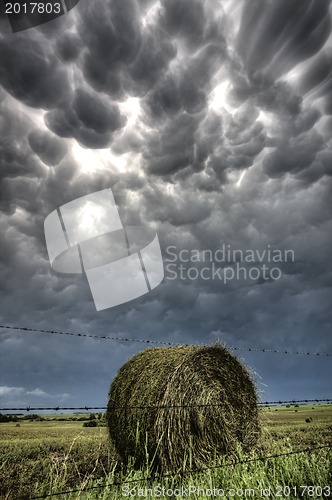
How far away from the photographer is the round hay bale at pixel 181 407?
6.06 metres

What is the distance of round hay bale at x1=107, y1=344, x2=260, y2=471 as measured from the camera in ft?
19.9

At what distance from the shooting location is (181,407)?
6203mm

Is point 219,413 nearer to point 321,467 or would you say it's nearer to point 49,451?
point 321,467

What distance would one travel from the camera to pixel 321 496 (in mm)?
3949

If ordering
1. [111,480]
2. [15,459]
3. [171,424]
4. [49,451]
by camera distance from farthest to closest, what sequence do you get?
[49,451] → [15,459] → [171,424] → [111,480]

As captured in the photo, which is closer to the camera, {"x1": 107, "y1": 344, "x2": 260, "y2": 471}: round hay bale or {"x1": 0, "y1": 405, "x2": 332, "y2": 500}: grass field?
{"x1": 0, "y1": 405, "x2": 332, "y2": 500}: grass field

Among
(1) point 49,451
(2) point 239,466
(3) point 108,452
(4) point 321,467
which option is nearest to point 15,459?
(1) point 49,451

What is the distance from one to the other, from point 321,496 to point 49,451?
20.6ft

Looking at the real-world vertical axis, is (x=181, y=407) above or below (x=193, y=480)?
above

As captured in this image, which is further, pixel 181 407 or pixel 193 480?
pixel 181 407

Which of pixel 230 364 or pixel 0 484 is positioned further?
pixel 230 364

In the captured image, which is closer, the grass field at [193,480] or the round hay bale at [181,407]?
the grass field at [193,480]

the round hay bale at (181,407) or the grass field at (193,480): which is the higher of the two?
the round hay bale at (181,407)

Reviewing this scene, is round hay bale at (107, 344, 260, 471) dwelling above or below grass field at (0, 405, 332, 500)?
above
